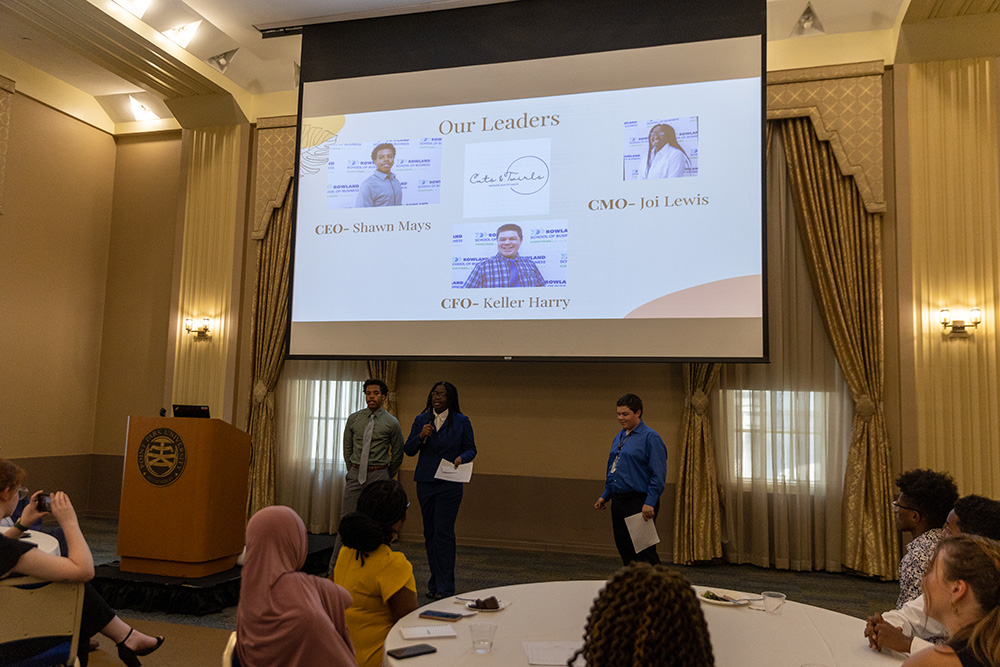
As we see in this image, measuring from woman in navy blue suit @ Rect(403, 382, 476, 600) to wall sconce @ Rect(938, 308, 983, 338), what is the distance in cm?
368

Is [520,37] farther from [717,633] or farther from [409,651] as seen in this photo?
[409,651]

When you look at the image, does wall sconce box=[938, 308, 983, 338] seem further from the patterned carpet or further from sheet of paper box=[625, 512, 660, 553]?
sheet of paper box=[625, 512, 660, 553]

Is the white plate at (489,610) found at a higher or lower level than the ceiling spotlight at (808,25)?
lower

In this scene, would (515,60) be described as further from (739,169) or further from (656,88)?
(739,169)

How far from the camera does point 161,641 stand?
3.41 metres

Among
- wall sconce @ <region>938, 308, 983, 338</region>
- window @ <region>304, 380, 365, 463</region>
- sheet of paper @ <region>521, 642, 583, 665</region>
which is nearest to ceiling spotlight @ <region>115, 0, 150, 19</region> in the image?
window @ <region>304, 380, 365, 463</region>

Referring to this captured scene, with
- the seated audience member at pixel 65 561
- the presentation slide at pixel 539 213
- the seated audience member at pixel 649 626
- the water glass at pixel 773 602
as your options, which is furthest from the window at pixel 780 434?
the seated audience member at pixel 649 626

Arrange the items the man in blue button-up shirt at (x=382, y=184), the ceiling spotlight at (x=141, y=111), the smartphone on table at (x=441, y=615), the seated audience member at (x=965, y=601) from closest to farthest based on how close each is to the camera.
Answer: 1. the seated audience member at (x=965, y=601)
2. the smartphone on table at (x=441, y=615)
3. the man in blue button-up shirt at (x=382, y=184)
4. the ceiling spotlight at (x=141, y=111)

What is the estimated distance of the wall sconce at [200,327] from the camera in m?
7.14

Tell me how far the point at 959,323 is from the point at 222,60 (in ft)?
22.1

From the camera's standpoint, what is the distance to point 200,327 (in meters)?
7.16

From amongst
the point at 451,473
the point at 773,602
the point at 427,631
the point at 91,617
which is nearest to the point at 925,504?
the point at 773,602

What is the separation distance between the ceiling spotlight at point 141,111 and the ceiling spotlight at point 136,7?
78.6 inches

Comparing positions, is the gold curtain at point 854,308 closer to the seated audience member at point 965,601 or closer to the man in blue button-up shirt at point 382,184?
the man in blue button-up shirt at point 382,184
